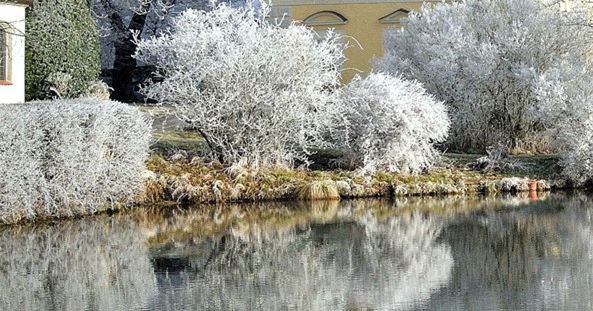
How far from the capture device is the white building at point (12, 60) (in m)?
22.0

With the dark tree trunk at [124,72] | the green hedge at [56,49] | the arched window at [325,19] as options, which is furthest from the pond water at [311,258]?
the dark tree trunk at [124,72]

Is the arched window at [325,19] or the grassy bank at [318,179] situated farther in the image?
the arched window at [325,19]

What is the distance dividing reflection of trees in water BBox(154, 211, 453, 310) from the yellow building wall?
15775 mm

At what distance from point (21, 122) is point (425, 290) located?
7.57 metres

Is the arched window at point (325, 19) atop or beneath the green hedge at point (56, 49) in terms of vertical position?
atop

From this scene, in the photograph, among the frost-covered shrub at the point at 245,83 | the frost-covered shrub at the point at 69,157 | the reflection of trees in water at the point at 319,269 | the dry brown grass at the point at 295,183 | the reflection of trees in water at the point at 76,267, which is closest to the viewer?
the reflection of trees in water at the point at 319,269

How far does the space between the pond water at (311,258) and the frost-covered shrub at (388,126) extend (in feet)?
6.49

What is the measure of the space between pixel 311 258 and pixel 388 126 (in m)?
7.71

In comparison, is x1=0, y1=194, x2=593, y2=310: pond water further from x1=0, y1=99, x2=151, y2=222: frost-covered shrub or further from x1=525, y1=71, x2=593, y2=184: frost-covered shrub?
x1=525, y1=71, x2=593, y2=184: frost-covered shrub

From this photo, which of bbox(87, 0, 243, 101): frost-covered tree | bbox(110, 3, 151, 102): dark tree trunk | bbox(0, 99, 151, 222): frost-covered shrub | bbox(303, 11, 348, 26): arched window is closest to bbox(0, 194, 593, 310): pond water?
bbox(0, 99, 151, 222): frost-covered shrub

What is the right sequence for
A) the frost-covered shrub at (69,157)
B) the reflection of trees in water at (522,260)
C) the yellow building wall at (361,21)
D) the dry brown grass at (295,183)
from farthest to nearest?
the yellow building wall at (361,21)
the dry brown grass at (295,183)
the frost-covered shrub at (69,157)
the reflection of trees in water at (522,260)

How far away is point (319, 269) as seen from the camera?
11.7 meters

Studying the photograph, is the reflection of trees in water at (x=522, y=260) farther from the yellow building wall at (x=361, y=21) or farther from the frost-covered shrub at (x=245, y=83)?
the yellow building wall at (x=361, y=21)

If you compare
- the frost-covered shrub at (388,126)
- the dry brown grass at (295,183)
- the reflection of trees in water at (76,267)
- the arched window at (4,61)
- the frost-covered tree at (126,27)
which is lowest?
the reflection of trees in water at (76,267)
